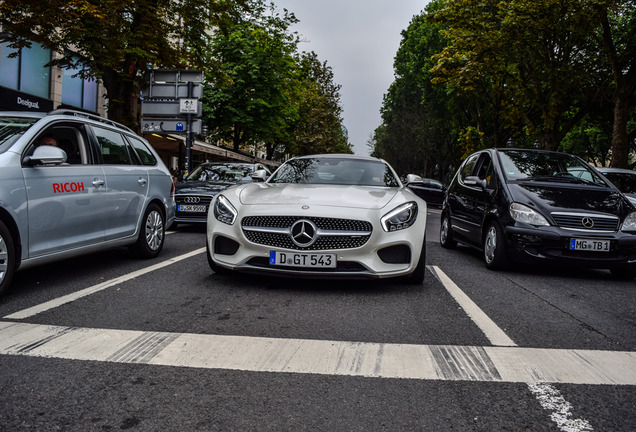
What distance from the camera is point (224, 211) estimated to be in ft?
17.0

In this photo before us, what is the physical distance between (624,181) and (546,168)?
352 centimetres

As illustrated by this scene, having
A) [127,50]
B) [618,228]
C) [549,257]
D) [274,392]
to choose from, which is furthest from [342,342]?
[127,50]

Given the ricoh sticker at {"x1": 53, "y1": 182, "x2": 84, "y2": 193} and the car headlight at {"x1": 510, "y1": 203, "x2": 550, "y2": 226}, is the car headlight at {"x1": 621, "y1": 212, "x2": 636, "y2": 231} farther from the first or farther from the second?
the ricoh sticker at {"x1": 53, "y1": 182, "x2": 84, "y2": 193}

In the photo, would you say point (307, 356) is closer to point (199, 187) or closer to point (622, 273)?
point (622, 273)

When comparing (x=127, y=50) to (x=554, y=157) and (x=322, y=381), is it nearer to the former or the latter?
(x=554, y=157)

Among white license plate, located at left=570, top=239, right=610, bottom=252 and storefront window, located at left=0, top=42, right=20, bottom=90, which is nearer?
white license plate, located at left=570, top=239, right=610, bottom=252

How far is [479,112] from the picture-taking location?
95.1ft

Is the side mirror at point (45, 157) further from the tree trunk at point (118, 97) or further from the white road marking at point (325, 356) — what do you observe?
the tree trunk at point (118, 97)

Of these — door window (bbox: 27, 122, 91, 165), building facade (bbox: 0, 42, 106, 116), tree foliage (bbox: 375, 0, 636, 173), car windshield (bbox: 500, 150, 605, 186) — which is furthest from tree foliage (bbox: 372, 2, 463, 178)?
door window (bbox: 27, 122, 91, 165)

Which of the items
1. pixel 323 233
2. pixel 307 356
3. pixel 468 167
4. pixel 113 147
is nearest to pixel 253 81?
pixel 468 167

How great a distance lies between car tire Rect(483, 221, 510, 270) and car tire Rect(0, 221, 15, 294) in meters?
5.15

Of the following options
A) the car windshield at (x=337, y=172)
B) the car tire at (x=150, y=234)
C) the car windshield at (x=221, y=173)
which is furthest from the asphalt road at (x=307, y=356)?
the car windshield at (x=221, y=173)

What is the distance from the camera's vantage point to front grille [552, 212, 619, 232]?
6195 millimetres

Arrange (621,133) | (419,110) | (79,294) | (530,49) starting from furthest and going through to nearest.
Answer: (419,110)
(530,49)
(621,133)
(79,294)
